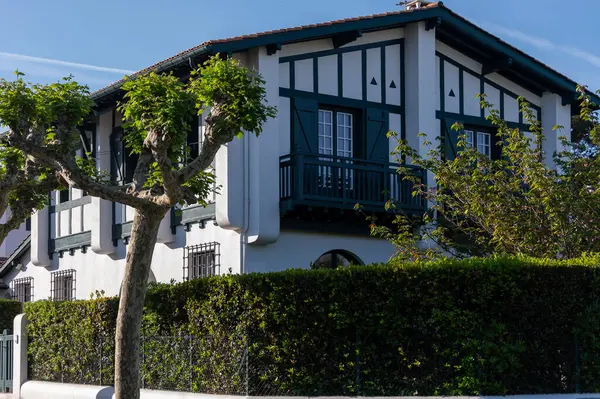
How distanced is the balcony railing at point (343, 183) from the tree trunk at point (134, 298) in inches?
239

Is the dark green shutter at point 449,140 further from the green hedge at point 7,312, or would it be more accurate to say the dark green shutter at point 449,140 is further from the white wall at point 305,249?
the green hedge at point 7,312

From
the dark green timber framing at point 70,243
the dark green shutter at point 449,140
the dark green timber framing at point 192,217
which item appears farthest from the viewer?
the dark green timber framing at point 70,243

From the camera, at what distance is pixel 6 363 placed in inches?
888

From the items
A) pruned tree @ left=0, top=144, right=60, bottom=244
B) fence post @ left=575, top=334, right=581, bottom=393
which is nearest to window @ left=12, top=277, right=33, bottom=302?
pruned tree @ left=0, top=144, right=60, bottom=244

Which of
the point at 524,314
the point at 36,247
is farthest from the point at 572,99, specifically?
the point at 36,247

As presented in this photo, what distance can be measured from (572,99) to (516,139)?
20.0 ft

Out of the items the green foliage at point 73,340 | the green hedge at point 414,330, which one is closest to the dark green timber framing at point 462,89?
the green hedge at point 414,330

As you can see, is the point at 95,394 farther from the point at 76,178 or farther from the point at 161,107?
the point at 161,107

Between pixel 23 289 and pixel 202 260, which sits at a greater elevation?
pixel 202 260

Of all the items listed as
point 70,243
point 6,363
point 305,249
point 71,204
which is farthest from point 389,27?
point 6,363

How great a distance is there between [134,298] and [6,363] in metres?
9.22

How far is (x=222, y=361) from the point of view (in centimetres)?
1602

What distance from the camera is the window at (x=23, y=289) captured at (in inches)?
1223

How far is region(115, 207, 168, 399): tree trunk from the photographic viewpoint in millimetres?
14562
